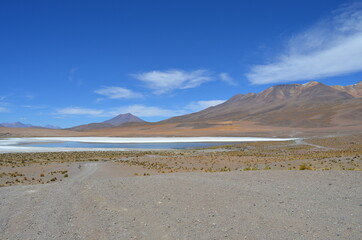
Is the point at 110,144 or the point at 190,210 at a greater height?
the point at 110,144

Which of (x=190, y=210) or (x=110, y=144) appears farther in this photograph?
(x=110, y=144)

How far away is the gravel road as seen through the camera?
598 cm

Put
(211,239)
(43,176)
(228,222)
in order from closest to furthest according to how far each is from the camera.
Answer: (211,239) → (228,222) → (43,176)

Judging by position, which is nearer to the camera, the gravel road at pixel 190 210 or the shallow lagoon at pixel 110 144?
the gravel road at pixel 190 210

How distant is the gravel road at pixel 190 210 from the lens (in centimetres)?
598

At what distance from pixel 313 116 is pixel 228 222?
13971cm

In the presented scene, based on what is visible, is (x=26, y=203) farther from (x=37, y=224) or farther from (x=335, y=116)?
(x=335, y=116)

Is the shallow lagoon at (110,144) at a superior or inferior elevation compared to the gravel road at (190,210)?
superior

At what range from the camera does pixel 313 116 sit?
134 meters

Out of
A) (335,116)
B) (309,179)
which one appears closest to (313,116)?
(335,116)

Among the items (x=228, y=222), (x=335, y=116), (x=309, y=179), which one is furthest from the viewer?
(x=335, y=116)

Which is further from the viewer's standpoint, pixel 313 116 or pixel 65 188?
pixel 313 116

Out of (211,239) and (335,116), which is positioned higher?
(335,116)

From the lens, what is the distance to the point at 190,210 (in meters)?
7.59
